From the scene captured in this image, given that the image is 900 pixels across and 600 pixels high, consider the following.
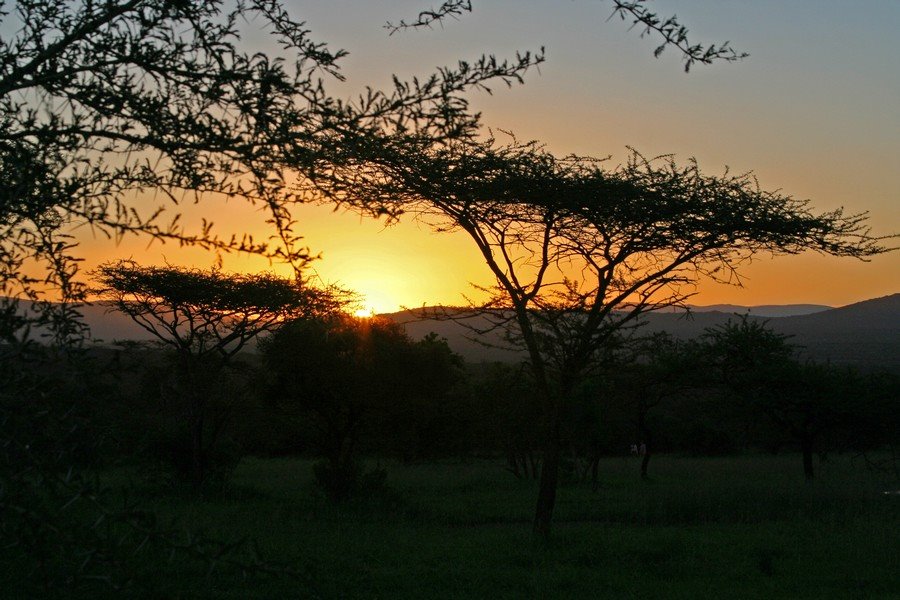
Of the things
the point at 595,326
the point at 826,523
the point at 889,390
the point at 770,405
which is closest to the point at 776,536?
the point at 826,523

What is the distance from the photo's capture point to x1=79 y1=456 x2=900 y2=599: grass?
8.45 m

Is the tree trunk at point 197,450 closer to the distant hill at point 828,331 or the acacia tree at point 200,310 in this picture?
the acacia tree at point 200,310

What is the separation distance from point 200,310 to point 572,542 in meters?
11.5

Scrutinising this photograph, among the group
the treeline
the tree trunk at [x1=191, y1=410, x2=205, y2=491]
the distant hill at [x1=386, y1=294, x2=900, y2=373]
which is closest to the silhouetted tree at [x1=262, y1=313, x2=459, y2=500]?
the treeline

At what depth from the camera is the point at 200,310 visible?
765 inches

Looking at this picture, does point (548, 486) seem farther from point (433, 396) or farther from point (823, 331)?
point (823, 331)

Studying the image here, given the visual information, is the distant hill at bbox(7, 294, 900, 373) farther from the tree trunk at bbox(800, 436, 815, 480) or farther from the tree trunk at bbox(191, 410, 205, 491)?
the tree trunk at bbox(800, 436, 815, 480)

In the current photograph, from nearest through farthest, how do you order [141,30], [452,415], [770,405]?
[141,30] < [770,405] < [452,415]

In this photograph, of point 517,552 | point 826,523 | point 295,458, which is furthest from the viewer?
point 295,458

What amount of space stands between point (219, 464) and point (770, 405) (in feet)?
50.9

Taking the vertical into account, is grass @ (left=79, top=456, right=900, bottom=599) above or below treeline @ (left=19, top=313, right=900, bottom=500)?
below

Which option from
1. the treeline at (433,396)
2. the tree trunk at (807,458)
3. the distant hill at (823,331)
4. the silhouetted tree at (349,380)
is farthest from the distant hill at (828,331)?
the silhouetted tree at (349,380)

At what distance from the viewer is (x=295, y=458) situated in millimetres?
34594

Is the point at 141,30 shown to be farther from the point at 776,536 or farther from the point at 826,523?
the point at 826,523
